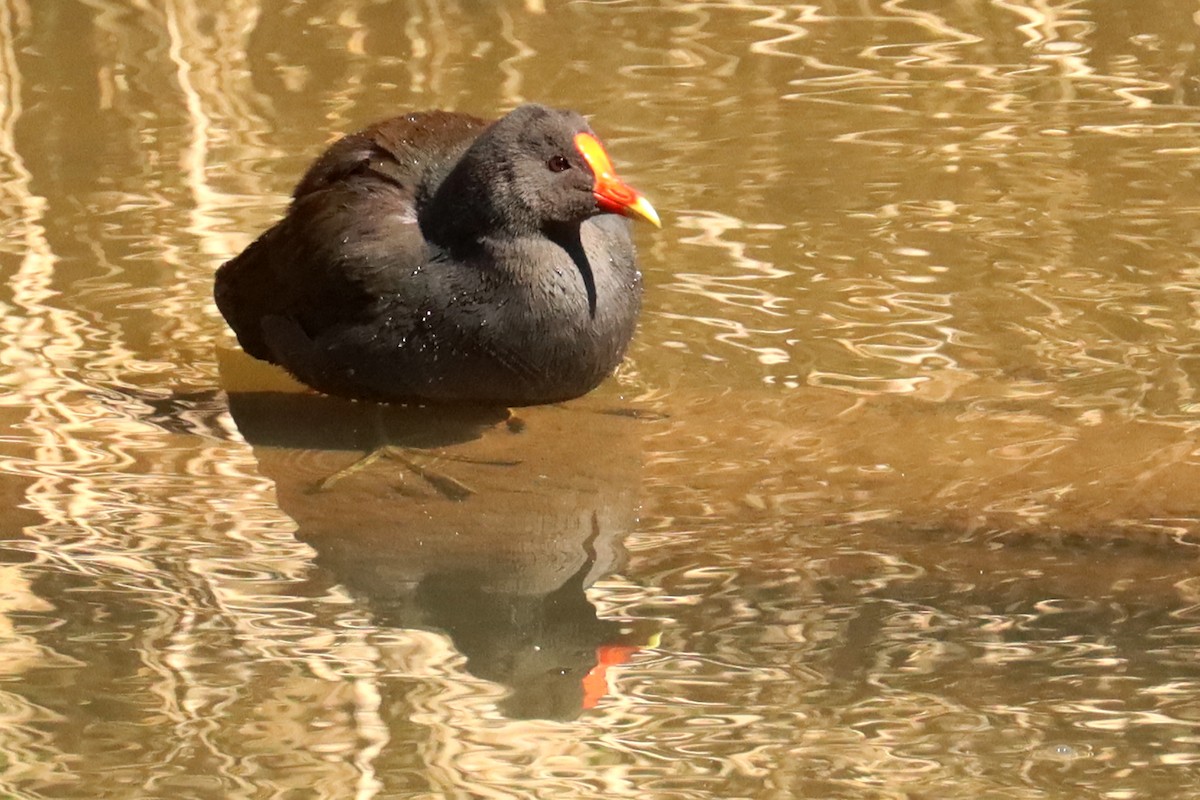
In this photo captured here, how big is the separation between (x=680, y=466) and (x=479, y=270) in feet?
2.20

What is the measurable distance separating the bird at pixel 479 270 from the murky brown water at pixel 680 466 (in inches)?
10.0

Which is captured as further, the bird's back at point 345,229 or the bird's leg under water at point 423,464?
the bird's back at point 345,229

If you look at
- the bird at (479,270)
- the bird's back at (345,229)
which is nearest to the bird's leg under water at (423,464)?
the bird at (479,270)

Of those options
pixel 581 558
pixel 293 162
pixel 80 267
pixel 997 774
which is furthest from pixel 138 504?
pixel 293 162

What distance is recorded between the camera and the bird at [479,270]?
453cm

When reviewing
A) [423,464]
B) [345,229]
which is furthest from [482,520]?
[345,229]

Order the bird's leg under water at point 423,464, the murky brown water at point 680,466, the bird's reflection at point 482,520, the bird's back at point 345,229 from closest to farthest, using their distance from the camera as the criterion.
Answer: the murky brown water at point 680,466, the bird's reflection at point 482,520, the bird's leg under water at point 423,464, the bird's back at point 345,229

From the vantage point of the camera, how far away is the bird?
178 inches

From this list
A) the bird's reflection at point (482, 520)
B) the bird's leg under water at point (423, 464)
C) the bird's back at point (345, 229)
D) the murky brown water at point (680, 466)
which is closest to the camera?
the murky brown water at point (680, 466)

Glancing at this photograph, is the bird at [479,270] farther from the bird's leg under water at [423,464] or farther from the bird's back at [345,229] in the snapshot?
the bird's leg under water at [423,464]

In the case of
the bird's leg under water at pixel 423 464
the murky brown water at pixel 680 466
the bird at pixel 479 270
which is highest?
the bird at pixel 479 270

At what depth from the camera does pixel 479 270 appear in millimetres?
4555

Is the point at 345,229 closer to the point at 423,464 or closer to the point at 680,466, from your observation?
the point at 423,464

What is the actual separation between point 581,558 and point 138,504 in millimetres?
1059
